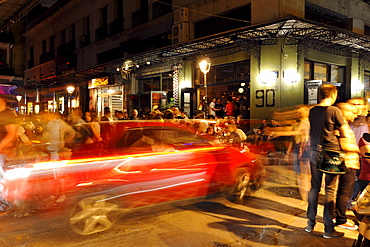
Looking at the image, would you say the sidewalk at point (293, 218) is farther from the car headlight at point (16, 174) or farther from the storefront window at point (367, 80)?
the storefront window at point (367, 80)

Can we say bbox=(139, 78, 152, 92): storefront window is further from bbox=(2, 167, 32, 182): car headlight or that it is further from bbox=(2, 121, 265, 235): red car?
bbox=(2, 167, 32, 182): car headlight

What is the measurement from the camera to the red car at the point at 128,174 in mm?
5016

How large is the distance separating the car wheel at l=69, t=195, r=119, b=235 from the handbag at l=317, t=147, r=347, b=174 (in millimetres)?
3289

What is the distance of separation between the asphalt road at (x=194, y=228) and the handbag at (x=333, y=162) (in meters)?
1.00

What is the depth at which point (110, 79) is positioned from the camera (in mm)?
23969

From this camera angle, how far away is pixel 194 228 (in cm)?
495

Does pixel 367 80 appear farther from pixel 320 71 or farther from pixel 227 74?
pixel 227 74

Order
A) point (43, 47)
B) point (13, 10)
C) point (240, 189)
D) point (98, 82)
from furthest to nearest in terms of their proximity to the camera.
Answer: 1. point (43, 47)
2. point (98, 82)
3. point (13, 10)
4. point (240, 189)

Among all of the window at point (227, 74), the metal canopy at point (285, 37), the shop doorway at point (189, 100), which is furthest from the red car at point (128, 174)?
the shop doorway at point (189, 100)

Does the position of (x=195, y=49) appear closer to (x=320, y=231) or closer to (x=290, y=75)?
(x=290, y=75)

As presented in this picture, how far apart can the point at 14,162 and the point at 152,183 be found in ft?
8.44

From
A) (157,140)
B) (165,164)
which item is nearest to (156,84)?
(157,140)

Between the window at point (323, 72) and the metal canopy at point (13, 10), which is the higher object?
the metal canopy at point (13, 10)

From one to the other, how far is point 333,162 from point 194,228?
2260 millimetres
